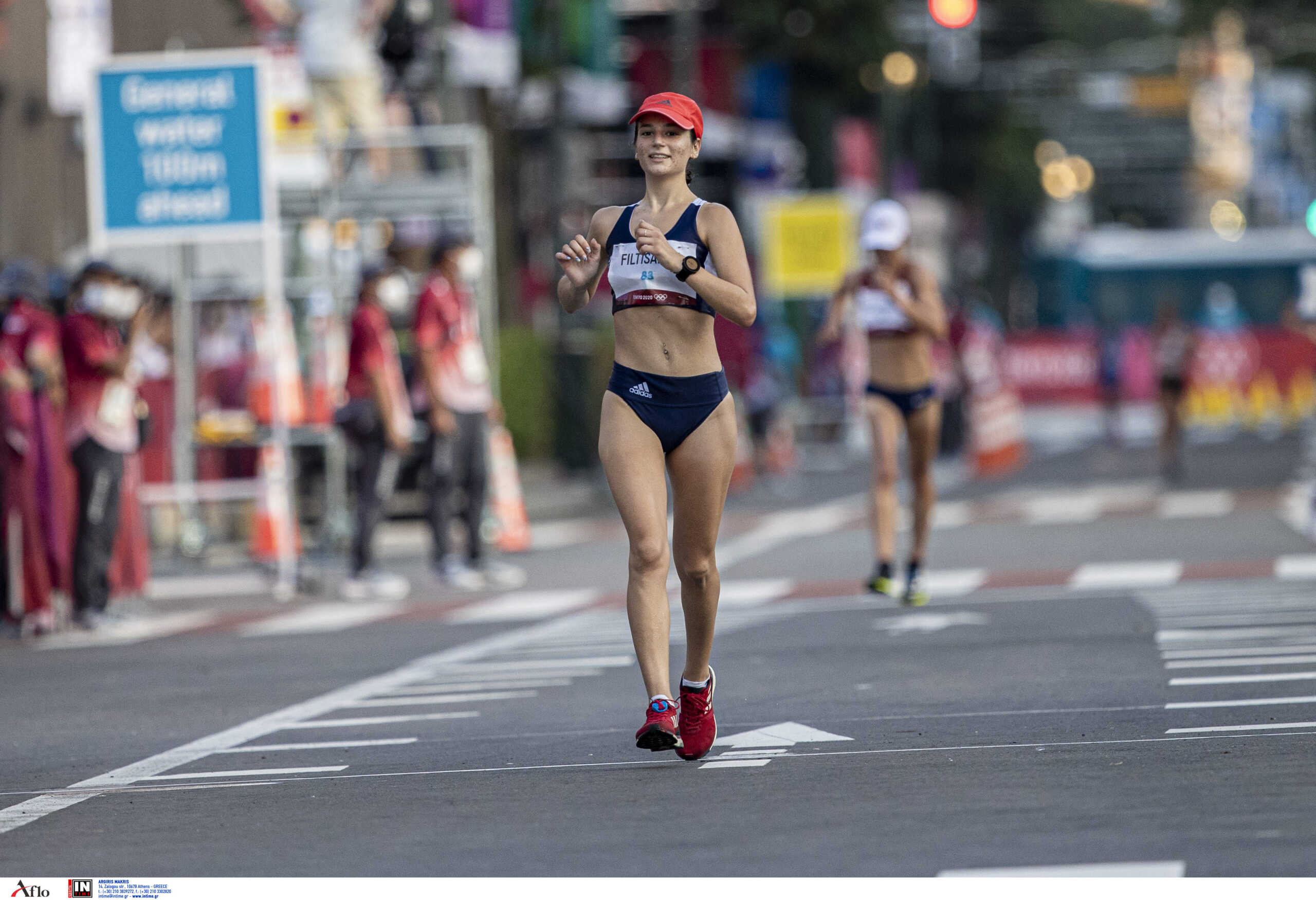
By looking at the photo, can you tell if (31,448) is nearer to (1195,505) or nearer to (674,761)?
(674,761)

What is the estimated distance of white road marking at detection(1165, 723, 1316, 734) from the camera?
7.71 m

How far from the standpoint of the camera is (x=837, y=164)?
51.2 m

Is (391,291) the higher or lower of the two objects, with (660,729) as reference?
higher

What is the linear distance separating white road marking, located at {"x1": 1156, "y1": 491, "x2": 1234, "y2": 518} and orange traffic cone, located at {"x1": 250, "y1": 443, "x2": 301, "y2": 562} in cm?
753

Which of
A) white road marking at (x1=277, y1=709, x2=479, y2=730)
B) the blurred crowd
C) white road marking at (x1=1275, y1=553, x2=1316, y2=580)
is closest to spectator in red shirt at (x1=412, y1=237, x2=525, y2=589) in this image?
the blurred crowd

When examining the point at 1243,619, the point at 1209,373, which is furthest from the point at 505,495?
the point at 1209,373

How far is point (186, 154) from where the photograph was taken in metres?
15.8

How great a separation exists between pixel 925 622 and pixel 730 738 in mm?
4268

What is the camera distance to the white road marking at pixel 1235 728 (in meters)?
7.71

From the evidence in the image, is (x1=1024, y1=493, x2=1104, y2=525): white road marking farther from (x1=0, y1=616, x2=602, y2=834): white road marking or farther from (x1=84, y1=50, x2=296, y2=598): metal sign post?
(x1=0, y1=616, x2=602, y2=834): white road marking

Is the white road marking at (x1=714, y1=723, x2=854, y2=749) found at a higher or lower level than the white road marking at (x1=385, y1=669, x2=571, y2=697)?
higher

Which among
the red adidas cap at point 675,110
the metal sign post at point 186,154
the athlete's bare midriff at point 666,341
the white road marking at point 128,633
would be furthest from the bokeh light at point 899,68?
the athlete's bare midriff at point 666,341

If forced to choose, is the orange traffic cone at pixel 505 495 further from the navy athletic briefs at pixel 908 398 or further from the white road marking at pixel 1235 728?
the white road marking at pixel 1235 728

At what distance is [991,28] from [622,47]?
46.2ft
